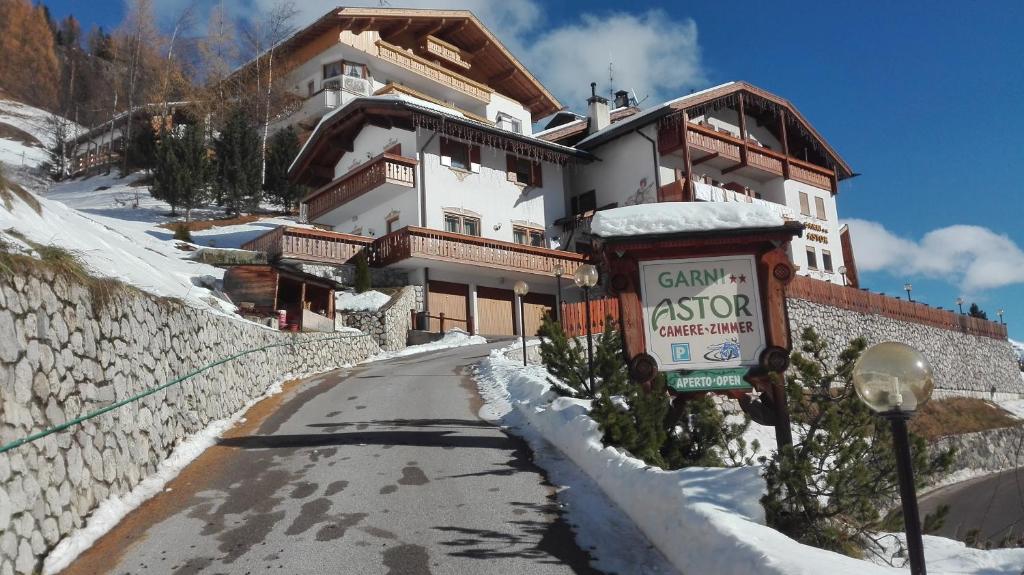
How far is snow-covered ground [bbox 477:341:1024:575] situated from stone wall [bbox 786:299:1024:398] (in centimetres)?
2095

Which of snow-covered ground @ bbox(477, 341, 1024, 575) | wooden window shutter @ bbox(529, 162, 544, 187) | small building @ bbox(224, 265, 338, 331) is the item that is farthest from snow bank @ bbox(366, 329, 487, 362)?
snow-covered ground @ bbox(477, 341, 1024, 575)

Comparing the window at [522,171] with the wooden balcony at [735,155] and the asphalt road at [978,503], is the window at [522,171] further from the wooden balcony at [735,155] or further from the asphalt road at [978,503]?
the asphalt road at [978,503]

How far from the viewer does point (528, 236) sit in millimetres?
32156

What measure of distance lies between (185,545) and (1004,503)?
19765mm

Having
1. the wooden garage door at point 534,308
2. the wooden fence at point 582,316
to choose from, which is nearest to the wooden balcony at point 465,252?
the wooden garage door at point 534,308

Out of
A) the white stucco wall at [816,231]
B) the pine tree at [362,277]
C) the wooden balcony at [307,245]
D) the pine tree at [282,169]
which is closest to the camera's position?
the wooden balcony at [307,245]

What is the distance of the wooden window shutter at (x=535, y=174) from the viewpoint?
3253 cm

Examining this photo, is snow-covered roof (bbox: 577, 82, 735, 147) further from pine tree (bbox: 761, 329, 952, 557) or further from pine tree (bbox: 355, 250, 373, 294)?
pine tree (bbox: 761, 329, 952, 557)

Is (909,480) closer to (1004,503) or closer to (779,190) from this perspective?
(1004,503)

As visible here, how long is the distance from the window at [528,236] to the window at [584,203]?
2.53m

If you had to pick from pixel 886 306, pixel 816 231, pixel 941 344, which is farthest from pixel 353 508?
pixel 816 231

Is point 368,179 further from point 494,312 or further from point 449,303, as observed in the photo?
point 494,312

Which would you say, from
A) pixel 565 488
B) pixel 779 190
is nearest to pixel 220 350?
pixel 565 488

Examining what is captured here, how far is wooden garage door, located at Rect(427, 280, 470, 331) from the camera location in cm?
2772
